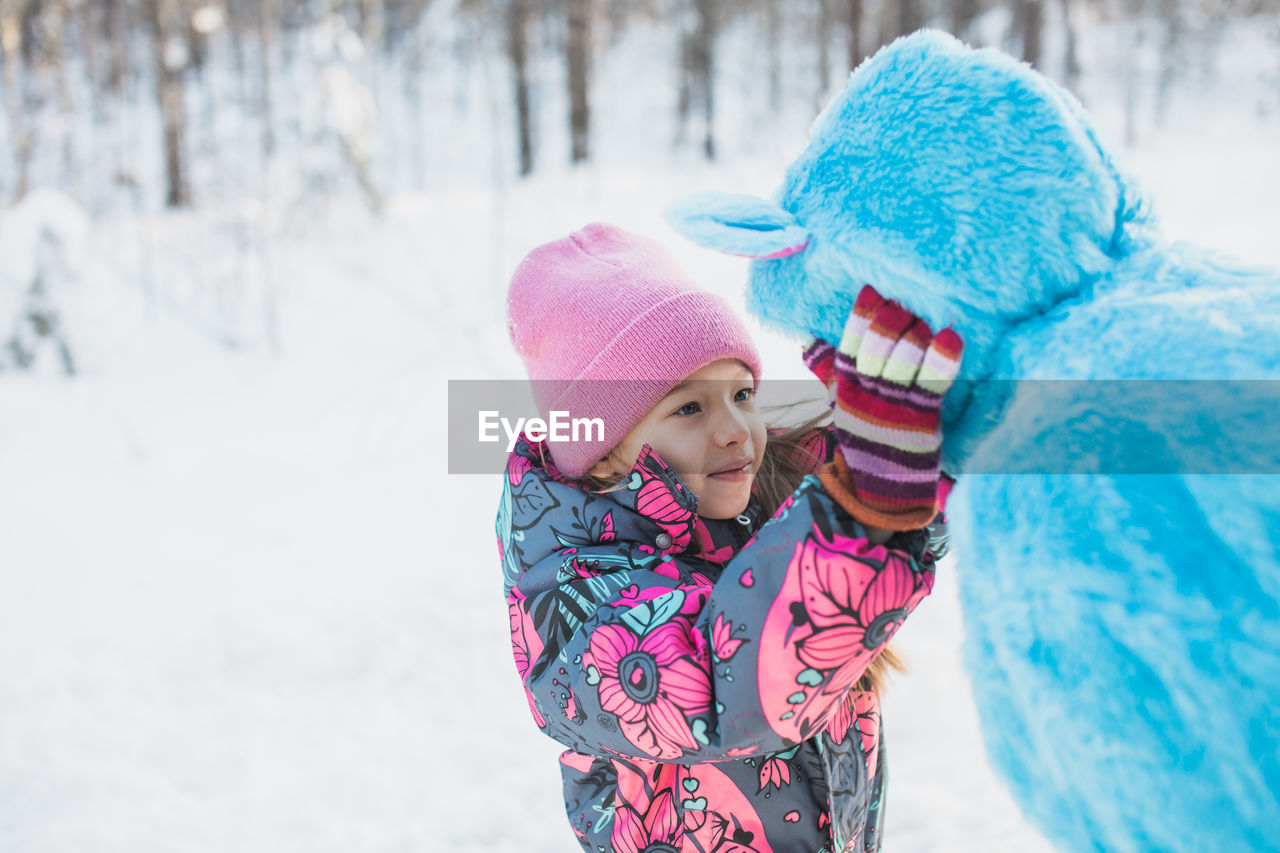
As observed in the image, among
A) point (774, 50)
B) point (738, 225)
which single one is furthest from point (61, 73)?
point (738, 225)

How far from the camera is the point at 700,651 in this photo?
892mm

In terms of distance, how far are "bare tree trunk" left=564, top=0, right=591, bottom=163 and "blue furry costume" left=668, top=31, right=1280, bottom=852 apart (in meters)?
11.9

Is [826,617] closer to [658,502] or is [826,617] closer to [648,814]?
[658,502]

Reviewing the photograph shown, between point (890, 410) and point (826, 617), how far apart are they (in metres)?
0.21

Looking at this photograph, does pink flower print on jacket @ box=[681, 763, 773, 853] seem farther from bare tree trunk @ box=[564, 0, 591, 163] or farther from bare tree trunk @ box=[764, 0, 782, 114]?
bare tree trunk @ box=[764, 0, 782, 114]

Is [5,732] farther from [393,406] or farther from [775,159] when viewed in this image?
[775,159]

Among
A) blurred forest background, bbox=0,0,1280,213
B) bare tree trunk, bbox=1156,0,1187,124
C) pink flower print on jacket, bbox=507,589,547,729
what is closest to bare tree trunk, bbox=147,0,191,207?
blurred forest background, bbox=0,0,1280,213

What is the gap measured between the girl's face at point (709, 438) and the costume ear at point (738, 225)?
33 centimetres

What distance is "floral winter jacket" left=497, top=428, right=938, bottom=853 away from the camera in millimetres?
792

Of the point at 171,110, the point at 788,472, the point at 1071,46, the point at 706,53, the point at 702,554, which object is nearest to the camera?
the point at 702,554

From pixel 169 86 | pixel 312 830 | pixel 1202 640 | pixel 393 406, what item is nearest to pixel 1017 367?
pixel 1202 640

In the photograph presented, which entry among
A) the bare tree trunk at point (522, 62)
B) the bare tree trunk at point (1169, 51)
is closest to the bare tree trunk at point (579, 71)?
the bare tree trunk at point (522, 62)

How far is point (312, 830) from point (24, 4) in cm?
1134

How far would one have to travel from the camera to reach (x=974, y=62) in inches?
30.2
